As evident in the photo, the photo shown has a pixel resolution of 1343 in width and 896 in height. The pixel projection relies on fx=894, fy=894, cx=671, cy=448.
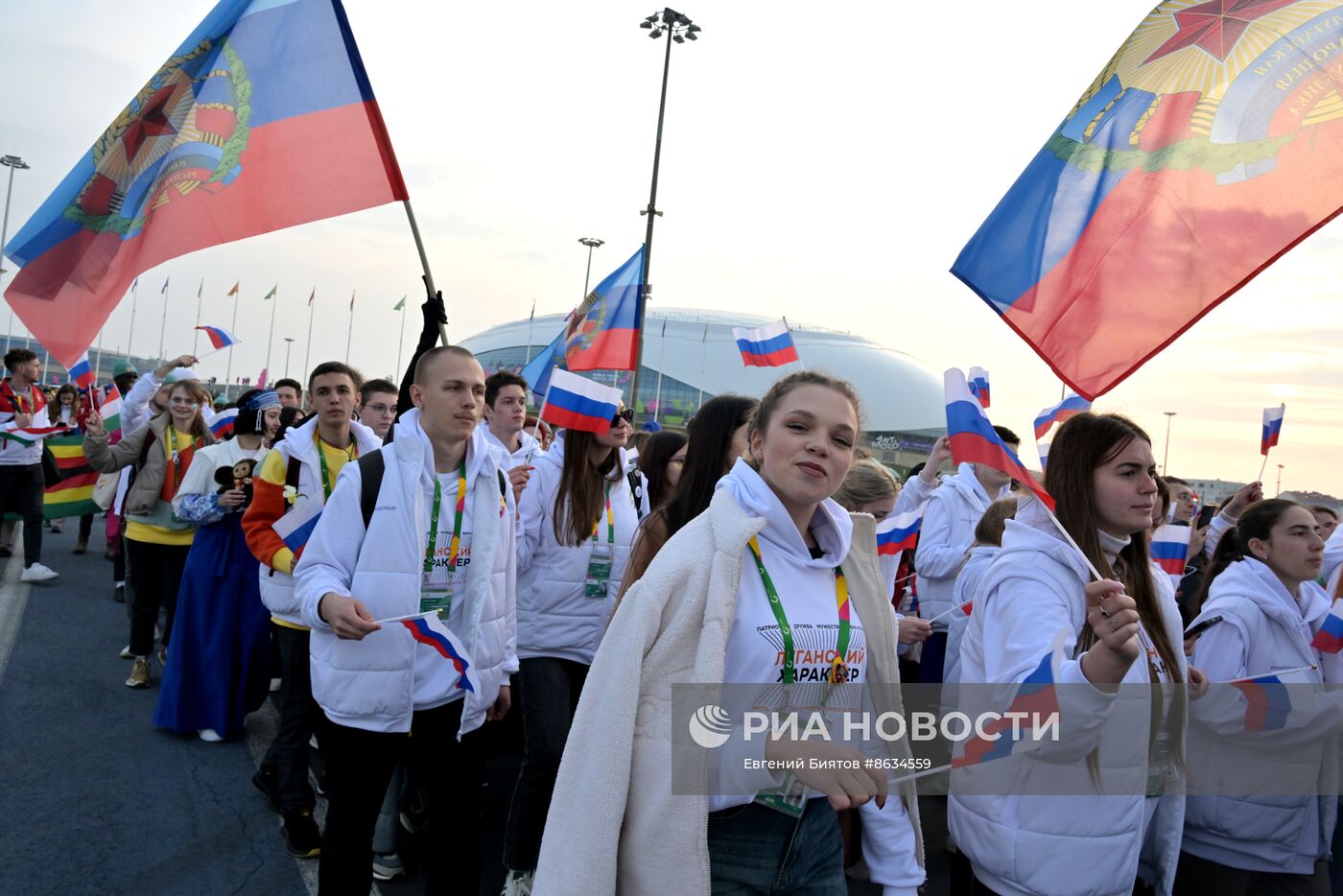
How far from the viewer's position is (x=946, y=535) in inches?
234

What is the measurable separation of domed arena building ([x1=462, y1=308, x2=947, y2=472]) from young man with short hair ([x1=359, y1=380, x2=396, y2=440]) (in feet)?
229

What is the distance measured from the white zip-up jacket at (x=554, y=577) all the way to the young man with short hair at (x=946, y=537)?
2.24 m

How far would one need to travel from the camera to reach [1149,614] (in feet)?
8.59

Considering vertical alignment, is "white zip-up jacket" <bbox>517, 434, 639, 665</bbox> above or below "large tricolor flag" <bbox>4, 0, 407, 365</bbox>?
below

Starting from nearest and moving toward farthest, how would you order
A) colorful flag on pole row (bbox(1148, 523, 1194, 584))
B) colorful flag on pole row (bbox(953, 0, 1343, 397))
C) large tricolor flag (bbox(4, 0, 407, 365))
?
colorful flag on pole row (bbox(953, 0, 1343, 397)), large tricolor flag (bbox(4, 0, 407, 365)), colorful flag on pole row (bbox(1148, 523, 1194, 584))

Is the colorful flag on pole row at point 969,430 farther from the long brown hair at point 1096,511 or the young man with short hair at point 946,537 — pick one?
the young man with short hair at point 946,537

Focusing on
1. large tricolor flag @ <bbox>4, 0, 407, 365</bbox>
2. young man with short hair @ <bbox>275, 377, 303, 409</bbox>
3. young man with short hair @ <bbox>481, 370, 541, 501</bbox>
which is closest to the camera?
large tricolor flag @ <bbox>4, 0, 407, 365</bbox>

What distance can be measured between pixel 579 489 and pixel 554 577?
0.45 metres

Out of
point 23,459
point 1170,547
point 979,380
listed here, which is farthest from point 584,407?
point 23,459

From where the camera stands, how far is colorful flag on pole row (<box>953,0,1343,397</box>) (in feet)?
9.29

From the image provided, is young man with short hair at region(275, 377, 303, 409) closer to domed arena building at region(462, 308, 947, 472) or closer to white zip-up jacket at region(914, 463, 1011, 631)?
white zip-up jacket at region(914, 463, 1011, 631)

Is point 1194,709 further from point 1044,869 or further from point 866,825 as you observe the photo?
point 866,825

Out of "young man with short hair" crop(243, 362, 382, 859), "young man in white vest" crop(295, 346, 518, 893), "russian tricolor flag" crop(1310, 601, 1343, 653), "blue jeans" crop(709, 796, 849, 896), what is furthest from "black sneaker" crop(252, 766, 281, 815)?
"russian tricolor flag" crop(1310, 601, 1343, 653)

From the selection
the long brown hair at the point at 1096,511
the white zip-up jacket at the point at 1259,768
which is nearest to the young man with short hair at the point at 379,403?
the long brown hair at the point at 1096,511
